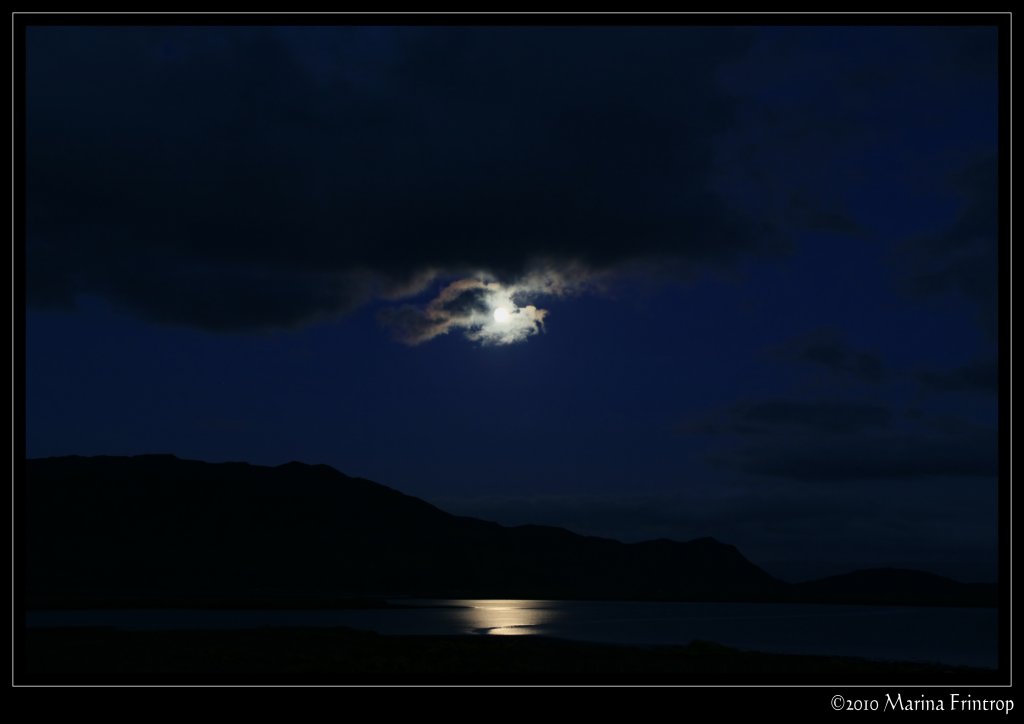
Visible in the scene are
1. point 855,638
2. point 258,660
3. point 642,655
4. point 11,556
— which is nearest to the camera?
point 11,556

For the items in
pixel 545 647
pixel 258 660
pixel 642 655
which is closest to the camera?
pixel 258 660

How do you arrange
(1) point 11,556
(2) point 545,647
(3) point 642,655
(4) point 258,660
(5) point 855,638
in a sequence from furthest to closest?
(5) point 855,638
(2) point 545,647
(3) point 642,655
(4) point 258,660
(1) point 11,556

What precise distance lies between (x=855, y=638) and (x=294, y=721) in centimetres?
11490

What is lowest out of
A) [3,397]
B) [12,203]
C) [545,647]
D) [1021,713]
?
[545,647]

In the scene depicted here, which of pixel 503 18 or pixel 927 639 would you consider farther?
pixel 927 639

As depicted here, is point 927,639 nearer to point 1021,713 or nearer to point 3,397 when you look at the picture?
point 1021,713

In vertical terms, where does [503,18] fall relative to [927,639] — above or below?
above

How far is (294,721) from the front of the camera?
2066cm

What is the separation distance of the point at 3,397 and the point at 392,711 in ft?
37.8

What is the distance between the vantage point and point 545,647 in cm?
5753

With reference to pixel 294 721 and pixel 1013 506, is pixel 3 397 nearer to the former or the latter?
pixel 294 721

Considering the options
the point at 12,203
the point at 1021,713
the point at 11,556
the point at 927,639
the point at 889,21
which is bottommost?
the point at 927,639

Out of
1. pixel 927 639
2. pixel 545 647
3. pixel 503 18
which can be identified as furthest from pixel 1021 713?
pixel 927 639

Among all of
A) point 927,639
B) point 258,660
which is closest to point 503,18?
point 258,660
